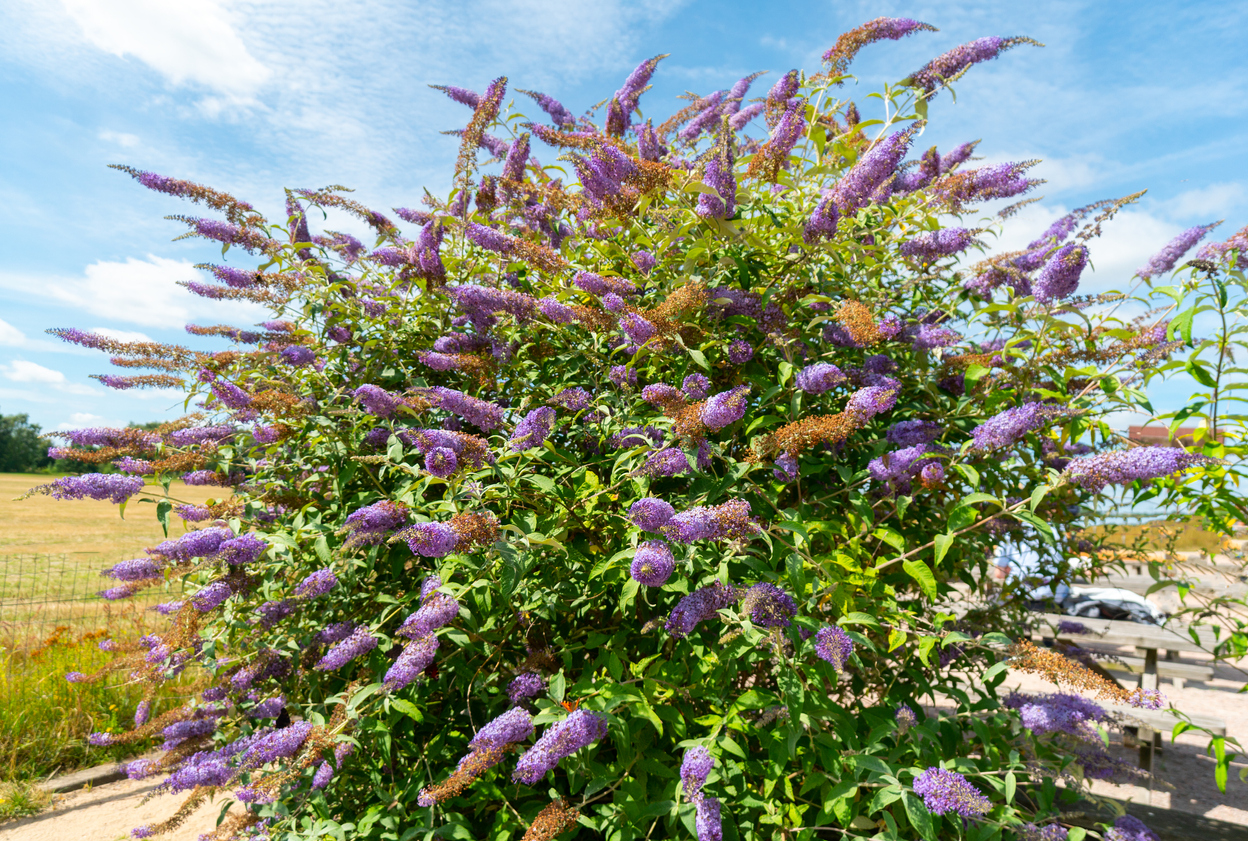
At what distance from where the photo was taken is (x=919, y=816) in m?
1.71

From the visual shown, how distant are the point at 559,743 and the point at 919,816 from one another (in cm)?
94

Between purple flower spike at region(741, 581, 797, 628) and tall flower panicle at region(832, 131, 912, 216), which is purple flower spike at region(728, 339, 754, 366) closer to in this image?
tall flower panicle at region(832, 131, 912, 216)

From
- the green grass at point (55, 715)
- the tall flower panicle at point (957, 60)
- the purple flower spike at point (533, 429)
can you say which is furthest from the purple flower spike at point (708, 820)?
the green grass at point (55, 715)

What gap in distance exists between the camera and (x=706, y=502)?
206 centimetres

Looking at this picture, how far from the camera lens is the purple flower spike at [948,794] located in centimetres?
158

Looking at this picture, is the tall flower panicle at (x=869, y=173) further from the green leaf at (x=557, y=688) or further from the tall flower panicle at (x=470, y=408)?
the green leaf at (x=557, y=688)

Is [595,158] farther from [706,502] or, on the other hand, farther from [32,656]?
[32,656]

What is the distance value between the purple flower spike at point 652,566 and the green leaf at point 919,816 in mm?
850

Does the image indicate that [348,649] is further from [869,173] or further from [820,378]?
[869,173]

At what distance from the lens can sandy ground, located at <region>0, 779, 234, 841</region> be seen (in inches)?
162

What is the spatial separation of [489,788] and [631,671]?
0.59 meters

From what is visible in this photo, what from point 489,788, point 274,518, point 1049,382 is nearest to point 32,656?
point 274,518

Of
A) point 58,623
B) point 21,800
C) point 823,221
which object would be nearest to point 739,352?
point 823,221

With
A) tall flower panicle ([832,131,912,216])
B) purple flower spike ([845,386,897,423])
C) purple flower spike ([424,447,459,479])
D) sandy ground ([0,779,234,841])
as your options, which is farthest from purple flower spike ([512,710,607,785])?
sandy ground ([0,779,234,841])
